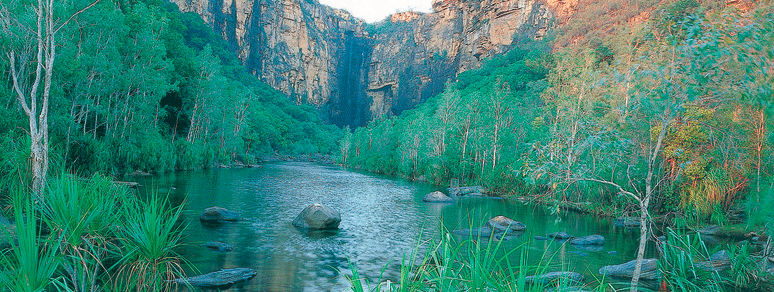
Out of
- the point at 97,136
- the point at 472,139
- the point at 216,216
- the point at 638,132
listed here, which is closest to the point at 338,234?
the point at 216,216

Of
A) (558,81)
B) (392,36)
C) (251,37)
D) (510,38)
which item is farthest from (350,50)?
(558,81)

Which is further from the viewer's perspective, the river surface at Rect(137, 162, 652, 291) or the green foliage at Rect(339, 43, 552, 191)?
the green foliage at Rect(339, 43, 552, 191)

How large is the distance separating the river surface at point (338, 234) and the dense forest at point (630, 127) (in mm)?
1742

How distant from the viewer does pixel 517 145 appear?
30156 millimetres

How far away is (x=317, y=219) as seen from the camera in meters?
13.8

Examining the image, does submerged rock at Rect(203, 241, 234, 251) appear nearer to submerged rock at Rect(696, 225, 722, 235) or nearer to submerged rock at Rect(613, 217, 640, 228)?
submerged rock at Rect(613, 217, 640, 228)

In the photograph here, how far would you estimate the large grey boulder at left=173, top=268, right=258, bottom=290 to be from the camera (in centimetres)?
743

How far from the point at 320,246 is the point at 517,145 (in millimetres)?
22037

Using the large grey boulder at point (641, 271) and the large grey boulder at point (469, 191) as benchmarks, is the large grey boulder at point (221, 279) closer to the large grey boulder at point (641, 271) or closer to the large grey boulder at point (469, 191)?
the large grey boulder at point (641, 271)

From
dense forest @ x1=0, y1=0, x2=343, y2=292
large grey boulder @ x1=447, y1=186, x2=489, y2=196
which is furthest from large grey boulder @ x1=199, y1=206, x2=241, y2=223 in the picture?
large grey boulder @ x1=447, y1=186, x2=489, y2=196

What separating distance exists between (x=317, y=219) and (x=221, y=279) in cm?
617

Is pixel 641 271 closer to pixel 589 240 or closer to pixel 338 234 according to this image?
pixel 589 240

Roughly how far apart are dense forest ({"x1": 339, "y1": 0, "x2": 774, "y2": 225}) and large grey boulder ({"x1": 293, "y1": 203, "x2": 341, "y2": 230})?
657 centimetres

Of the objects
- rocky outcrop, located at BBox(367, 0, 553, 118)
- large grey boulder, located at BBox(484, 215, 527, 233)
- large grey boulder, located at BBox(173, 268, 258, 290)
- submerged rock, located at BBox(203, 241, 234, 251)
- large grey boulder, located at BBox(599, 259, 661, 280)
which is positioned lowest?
large grey boulder, located at BBox(173, 268, 258, 290)
